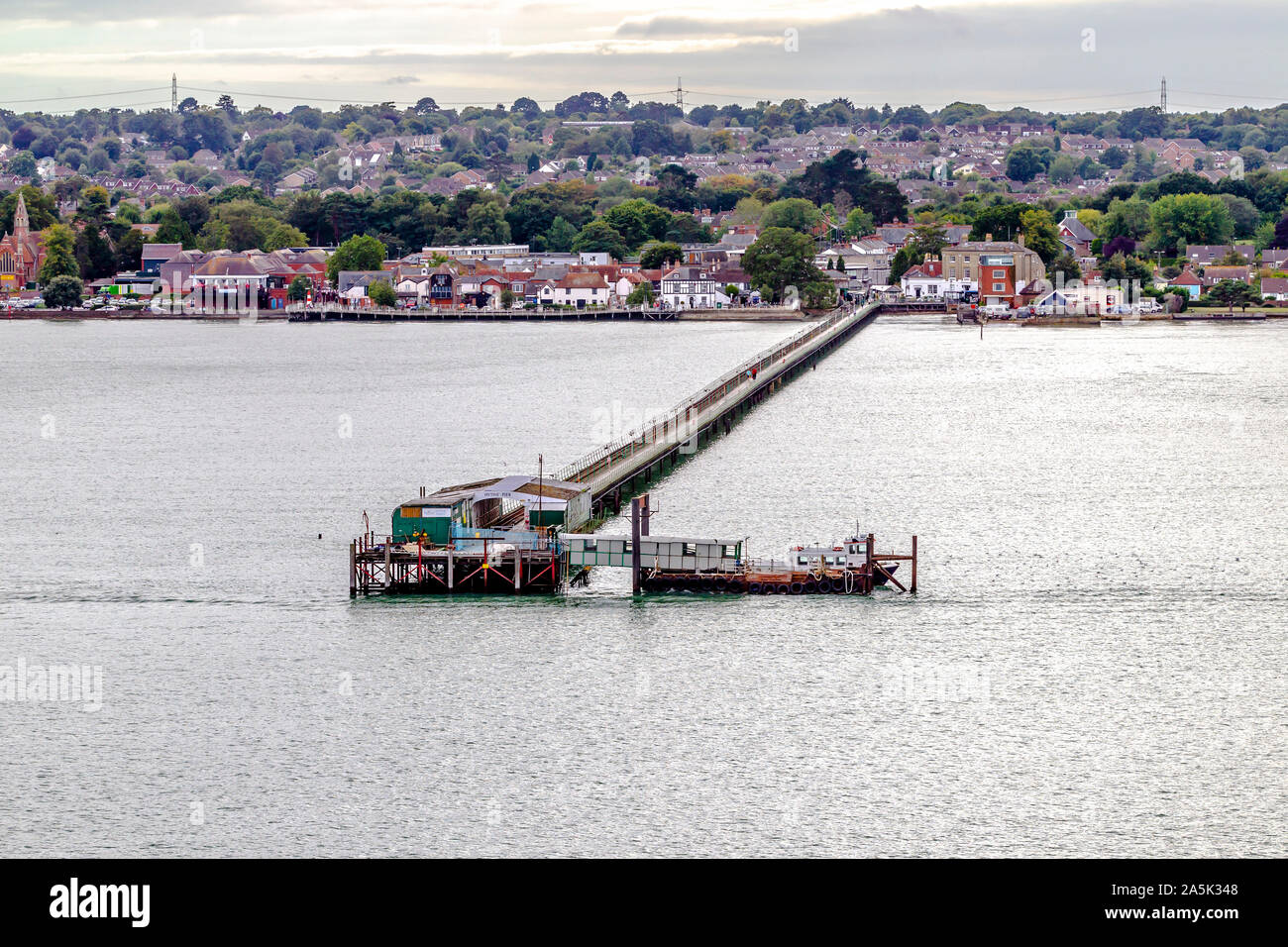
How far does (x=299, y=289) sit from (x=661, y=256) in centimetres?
2413

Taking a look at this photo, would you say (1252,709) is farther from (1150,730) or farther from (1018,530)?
(1018,530)

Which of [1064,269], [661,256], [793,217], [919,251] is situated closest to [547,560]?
[1064,269]

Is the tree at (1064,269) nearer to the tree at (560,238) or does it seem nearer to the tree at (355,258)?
the tree at (560,238)

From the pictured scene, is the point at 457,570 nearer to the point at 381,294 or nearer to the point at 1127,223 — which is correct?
the point at 381,294

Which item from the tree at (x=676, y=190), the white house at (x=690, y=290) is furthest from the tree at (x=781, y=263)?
the tree at (x=676, y=190)

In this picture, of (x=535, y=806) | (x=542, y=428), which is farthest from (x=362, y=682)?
(x=542, y=428)

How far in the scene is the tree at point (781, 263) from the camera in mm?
107125

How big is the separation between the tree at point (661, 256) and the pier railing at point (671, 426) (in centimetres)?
4425

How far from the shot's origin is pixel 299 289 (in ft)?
374

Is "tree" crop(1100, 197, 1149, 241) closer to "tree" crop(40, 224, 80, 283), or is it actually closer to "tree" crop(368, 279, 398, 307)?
"tree" crop(368, 279, 398, 307)

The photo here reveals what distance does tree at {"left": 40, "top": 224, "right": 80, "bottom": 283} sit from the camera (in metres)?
119

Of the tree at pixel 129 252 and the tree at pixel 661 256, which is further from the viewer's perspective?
the tree at pixel 129 252

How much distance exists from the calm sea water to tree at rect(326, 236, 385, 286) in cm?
7029
